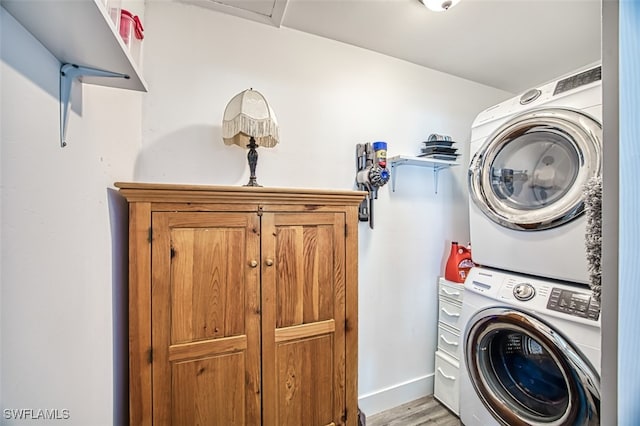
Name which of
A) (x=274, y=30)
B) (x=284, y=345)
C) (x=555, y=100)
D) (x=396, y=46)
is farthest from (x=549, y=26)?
(x=284, y=345)

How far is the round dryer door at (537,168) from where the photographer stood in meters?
1.20

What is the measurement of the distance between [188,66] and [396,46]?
4.34 ft

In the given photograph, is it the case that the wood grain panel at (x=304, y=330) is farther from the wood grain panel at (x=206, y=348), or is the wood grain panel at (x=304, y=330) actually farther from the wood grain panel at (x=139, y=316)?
the wood grain panel at (x=139, y=316)

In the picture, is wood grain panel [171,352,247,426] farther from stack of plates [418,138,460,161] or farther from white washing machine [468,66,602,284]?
stack of plates [418,138,460,161]

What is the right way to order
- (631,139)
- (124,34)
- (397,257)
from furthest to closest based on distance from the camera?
(397,257) → (124,34) → (631,139)

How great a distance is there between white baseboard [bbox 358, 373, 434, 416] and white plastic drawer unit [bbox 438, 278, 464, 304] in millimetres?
632

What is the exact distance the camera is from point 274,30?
162 centimetres

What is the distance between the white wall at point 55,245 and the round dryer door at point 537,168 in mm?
1808

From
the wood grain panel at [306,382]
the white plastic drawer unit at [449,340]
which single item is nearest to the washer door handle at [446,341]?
the white plastic drawer unit at [449,340]

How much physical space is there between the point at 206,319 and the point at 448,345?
67.3 inches

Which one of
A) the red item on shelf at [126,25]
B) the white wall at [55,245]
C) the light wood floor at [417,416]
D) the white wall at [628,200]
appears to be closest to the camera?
the white wall at [628,200]

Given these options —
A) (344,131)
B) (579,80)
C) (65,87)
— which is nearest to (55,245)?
(65,87)

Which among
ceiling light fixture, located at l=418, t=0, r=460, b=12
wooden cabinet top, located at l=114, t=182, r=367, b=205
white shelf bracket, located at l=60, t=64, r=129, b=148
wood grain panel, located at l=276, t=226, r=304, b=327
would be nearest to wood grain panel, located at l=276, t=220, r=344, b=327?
wood grain panel, located at l=276, t=226, r=304, b=327

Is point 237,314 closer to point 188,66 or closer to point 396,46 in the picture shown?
point 188,66
